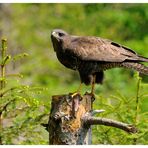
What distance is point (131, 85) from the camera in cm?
2439

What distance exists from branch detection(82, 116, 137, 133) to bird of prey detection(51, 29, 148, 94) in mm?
720

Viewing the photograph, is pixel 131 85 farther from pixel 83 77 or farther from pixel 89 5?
pixel 83 77

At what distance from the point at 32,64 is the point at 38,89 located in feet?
61.5

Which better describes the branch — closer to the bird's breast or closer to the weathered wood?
the weathered wood

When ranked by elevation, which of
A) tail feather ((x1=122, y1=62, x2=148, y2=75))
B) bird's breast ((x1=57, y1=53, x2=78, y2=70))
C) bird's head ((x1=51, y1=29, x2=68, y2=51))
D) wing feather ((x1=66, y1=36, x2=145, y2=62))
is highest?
bird's head ((x1=51, y1=29, x2=68, y2=51))

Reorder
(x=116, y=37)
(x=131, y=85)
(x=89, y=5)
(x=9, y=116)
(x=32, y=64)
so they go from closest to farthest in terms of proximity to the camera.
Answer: (x=9, y=116)
(x=131, y=85)
(x=32, y=64)
(x=116, y=37)
(x=89, y=5)

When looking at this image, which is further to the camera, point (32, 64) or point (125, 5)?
point (125, 5)

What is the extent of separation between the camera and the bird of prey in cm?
867

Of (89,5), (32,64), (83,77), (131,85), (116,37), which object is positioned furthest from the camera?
(89,5)

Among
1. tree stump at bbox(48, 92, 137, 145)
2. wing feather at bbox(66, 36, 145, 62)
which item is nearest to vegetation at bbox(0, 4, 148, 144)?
wing feather at bbox(66, 36, 145, 62)

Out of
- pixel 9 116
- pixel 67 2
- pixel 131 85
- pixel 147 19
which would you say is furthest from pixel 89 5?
pixel 9 116

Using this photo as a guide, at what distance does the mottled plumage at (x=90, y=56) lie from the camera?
28.5 feet

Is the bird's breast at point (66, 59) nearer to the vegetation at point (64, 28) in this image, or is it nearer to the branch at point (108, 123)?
the branch at point (108, 123)

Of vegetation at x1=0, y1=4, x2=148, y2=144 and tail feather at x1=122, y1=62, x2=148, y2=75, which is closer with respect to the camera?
tail feather at x1=122, y1=62, x2=148, y2=75
